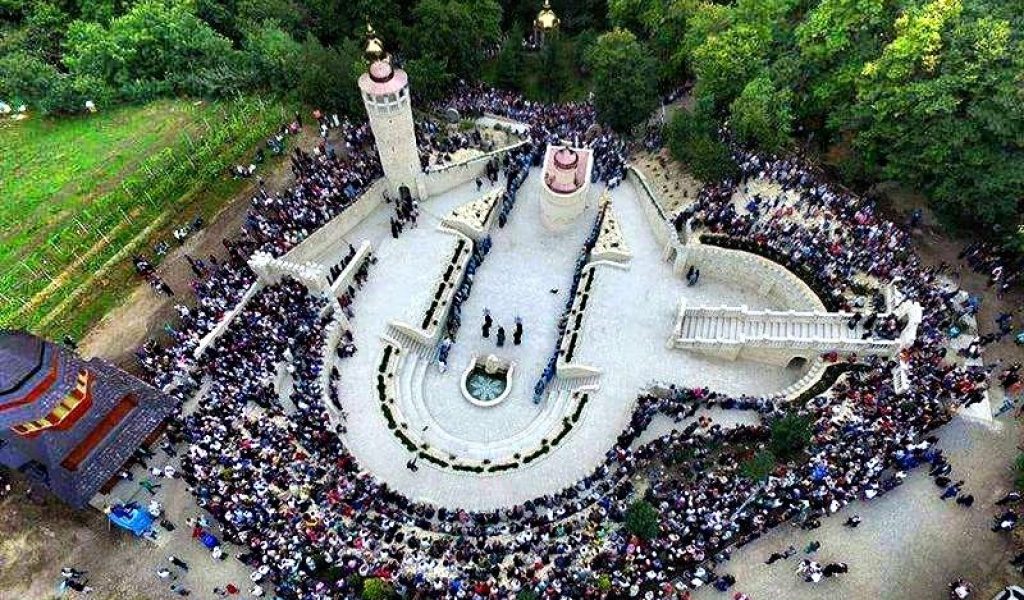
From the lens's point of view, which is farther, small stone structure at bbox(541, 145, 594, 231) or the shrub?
small stone structure at bbox(541, 145, 594, 231)

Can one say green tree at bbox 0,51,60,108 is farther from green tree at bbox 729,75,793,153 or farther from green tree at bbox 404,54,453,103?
green tree at bbox 729,75,793,153

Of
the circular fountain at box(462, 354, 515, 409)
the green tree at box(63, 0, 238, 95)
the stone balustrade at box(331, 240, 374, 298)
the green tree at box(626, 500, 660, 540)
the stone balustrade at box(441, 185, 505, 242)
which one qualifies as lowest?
the green tree at box(626, 500, 660, 540)

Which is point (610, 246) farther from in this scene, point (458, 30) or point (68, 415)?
point (68, 415)

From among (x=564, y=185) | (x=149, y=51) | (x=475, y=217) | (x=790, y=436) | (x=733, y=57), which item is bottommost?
(x=790, y=436)

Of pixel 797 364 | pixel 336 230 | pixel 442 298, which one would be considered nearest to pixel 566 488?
pixel 442 298

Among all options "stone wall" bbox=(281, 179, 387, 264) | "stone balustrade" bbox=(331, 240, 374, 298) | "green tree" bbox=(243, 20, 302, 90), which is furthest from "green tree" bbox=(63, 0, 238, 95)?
"stone balustrade" bbox=(331, 240, 374, 298)

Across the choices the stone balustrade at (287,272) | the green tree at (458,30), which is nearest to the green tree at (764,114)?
the green tree at (458,30)

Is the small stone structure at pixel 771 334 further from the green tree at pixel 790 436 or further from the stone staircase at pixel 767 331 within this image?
the green tree at pixel 790 436
